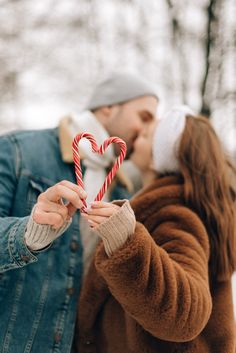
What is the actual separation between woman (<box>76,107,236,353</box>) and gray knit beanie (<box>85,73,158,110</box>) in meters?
0.56

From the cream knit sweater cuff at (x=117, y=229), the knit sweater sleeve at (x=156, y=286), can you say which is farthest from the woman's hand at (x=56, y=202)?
the knit sweater sleeve at (x=156, y=286)

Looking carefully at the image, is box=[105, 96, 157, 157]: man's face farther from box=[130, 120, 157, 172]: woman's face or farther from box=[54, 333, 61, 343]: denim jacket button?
box=[54, 333, 61, 343]: denim jacket button

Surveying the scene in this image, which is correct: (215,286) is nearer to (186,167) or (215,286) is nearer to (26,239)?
(186,167)

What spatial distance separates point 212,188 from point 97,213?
67cm

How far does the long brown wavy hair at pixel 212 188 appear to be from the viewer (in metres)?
1.71

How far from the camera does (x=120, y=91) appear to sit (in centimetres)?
266

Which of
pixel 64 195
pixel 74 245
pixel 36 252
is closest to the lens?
pixel 64 195

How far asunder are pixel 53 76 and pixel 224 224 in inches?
360

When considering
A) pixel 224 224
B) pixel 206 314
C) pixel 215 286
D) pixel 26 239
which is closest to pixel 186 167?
pixel 224 224

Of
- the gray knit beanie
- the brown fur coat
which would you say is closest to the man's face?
the gray knit beanie

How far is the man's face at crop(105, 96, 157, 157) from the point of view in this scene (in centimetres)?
258

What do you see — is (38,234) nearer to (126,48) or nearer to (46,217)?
(46,217)

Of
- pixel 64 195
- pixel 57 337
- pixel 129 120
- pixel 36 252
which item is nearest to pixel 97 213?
pixel 64 195

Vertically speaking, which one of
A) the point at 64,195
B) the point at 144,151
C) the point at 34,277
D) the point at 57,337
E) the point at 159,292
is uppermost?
the point at 64,195
